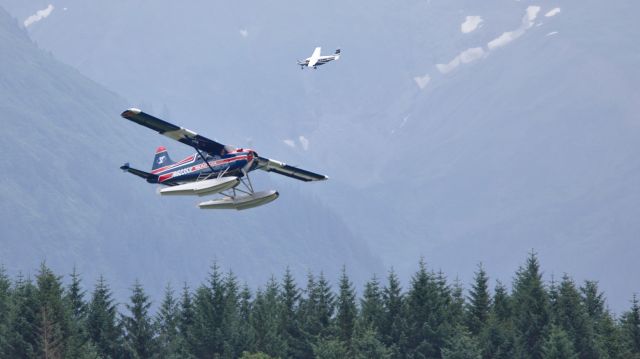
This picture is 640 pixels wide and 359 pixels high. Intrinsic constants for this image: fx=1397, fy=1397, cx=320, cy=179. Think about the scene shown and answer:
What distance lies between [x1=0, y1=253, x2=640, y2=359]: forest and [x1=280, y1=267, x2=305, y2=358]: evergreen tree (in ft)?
0.29

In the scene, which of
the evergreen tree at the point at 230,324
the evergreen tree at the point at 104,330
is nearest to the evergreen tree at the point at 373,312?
the evergreen tree at the point at 230,324

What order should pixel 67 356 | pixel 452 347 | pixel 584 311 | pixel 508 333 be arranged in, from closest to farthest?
pixel 67 356 < pixel 452 347 < pixel 508 333 < pixel 584 311

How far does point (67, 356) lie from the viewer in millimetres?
86062

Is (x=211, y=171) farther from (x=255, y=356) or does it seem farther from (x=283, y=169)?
(x=255, y=356)

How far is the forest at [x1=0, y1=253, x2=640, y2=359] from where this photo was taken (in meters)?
89.6

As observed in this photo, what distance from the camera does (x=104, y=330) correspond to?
94.9m

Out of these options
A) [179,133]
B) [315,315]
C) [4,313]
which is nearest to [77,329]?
[4,313]

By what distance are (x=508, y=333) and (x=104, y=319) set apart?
93.3ft

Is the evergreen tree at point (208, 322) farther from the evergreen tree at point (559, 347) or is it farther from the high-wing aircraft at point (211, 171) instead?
the evergreen tree at point (559, 347)

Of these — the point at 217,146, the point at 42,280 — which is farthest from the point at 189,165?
the point at 42,280

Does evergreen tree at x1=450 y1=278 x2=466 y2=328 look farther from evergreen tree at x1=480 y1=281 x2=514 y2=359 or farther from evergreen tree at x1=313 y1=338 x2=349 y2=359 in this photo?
evergreen tree at x1=313 y1=338 x2=349 y2=359

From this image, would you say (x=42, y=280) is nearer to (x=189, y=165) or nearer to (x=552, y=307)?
(x=189, y=165)

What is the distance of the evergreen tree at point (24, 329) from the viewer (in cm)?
8800

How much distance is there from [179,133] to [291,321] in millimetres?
22144
